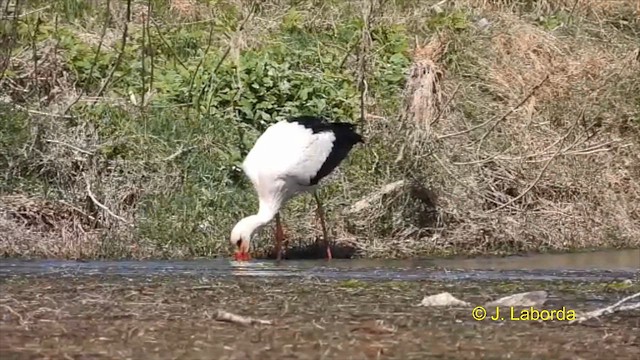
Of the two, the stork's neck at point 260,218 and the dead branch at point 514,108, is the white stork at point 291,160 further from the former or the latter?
the dead branch at point 514,108

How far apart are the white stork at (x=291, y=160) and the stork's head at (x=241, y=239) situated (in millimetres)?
203

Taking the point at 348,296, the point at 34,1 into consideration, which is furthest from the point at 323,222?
the point at 34,1

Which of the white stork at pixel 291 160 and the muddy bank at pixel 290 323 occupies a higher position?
the white stork at pixel 291 160

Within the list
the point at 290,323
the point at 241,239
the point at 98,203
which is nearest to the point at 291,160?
the point at 241,239

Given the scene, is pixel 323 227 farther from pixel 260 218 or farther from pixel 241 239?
pixel 241 239

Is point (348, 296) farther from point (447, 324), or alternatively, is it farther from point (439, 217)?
point (439, 217)

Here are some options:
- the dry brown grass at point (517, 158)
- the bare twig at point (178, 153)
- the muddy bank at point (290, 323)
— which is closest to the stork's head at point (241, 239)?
the dry brown grass at point (517, 158)

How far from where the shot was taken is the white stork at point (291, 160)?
1091cm

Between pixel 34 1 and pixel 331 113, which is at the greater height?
pixel 34 1

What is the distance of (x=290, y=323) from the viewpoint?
6.98 meters

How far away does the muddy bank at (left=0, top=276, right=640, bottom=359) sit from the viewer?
6.33 m

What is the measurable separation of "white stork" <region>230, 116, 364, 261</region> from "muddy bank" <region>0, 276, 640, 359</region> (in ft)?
7.63

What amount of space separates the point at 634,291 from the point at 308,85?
493 cm

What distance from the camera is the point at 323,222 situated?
10938mm
